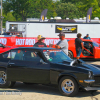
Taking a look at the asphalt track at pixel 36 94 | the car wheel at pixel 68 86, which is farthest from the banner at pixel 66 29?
the car wheel at pixel 68 86

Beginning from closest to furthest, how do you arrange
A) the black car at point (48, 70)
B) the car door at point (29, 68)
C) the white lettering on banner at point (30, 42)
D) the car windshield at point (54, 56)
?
the black car at point (48, 70) → the car door at point (29, 68) → the car windshield at point (54, 56) → the white lettering on banner at point (30, 42)

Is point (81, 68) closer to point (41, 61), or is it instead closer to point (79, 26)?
point (41, 61)

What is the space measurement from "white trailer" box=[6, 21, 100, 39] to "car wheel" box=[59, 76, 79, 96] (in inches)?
876

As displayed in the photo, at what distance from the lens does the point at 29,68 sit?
7184 mm

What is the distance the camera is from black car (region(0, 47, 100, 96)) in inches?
257

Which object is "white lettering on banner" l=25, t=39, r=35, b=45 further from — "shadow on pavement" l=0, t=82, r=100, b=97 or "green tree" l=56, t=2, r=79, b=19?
"green tree" l=56, t=2, r=79, b=19

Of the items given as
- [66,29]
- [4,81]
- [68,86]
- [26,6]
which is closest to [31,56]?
[4,81]

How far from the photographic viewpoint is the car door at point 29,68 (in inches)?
276

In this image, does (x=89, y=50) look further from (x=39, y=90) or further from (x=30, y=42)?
(x=39, y=90)

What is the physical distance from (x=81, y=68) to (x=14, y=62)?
2.11 metres

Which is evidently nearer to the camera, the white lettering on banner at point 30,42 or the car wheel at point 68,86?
the car wheel at point 68,86

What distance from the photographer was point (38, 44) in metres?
10.1

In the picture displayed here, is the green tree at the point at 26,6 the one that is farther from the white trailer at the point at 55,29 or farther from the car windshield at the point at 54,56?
the car windshield at the point at 54,56

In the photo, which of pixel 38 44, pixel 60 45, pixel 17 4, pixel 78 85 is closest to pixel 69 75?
Result: pixel 78 85
